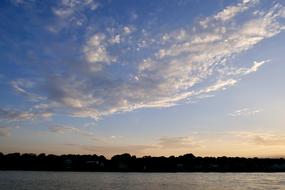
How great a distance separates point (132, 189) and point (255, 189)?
1125 inches

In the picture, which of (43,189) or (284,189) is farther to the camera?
(284,189)

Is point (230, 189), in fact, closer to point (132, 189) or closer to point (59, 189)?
point (132, 189)

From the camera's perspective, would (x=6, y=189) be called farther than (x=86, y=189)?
No

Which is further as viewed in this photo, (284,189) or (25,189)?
(284,189)

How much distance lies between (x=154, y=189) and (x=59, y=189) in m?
20.8

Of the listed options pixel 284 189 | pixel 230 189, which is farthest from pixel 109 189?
pixel 284 189

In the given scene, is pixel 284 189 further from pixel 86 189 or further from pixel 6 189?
pixel 6 189

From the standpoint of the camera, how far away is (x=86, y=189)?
269 ft

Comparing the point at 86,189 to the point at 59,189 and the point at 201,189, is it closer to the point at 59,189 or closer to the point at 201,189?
the point at 59,189

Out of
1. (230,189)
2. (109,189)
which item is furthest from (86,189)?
(230,189)

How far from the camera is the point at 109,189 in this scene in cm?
8412

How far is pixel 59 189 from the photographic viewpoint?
80.1m

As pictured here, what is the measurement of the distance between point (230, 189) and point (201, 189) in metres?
6.64

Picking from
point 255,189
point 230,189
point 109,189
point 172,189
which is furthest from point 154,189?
point 255,189
